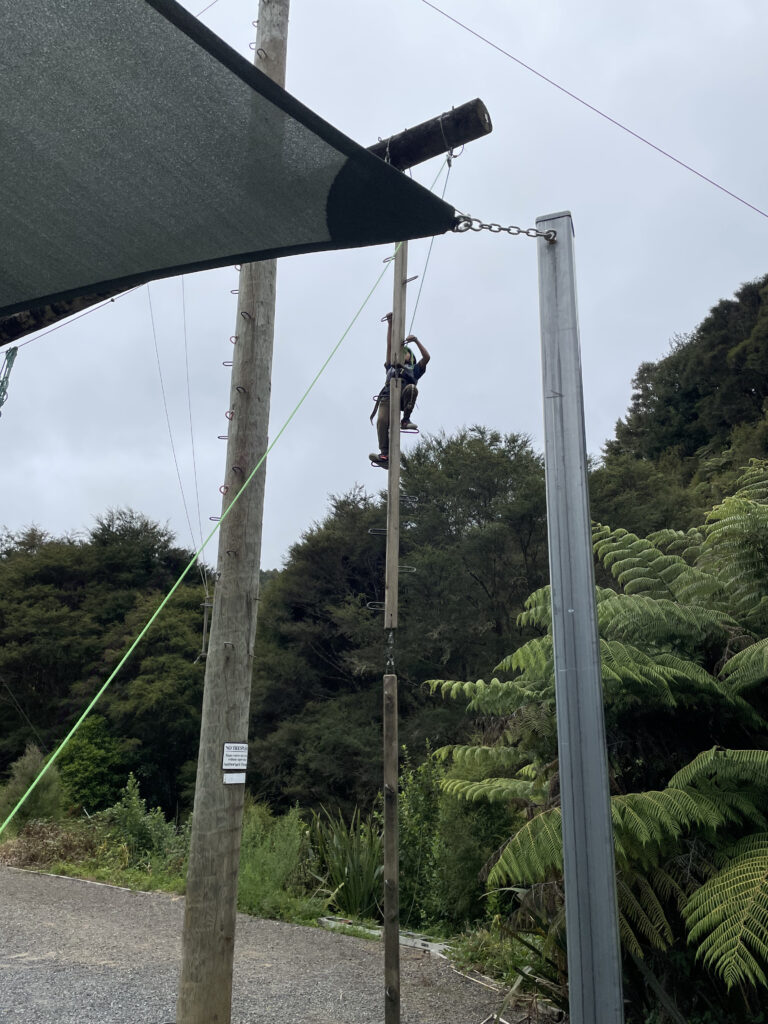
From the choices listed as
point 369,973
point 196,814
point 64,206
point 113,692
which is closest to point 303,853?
point 369,973

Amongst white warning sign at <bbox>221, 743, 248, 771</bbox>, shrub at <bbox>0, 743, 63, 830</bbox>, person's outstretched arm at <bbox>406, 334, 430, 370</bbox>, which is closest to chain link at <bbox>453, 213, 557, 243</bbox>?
white warning sign at <bbox>221, 743, 248, 771</bbox>

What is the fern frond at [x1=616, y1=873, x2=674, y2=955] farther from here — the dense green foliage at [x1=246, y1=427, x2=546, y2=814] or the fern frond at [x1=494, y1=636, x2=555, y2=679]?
the dense green foliage at [x1=246, y1=427, x2=546, y2=814]

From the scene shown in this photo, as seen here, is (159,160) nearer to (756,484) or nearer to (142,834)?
(756,484)

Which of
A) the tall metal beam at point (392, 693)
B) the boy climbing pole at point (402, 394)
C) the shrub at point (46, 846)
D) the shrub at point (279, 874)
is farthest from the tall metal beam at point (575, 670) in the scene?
the shrub at point (46, 846)

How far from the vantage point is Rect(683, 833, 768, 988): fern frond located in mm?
3006

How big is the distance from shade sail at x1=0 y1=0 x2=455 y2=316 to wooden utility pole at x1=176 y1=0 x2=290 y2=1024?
8.21ft

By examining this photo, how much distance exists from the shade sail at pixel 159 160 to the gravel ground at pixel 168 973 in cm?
457

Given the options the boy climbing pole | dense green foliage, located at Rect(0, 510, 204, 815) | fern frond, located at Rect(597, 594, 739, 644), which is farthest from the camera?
dense green foliage, located at Rect(0, 510, 204, 815)

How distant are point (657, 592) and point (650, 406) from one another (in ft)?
74.5

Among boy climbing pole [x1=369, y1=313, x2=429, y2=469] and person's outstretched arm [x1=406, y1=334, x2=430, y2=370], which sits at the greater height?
person's outstretched arm [x1=406, y1=334, x2=430, y2=370]

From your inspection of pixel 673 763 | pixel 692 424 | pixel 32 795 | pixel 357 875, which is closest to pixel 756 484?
pixel 673 763

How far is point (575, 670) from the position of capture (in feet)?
6.08

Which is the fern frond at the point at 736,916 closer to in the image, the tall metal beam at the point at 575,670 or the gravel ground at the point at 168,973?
the tall metal beam at the point at 575,670

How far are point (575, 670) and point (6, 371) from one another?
2145 mm
